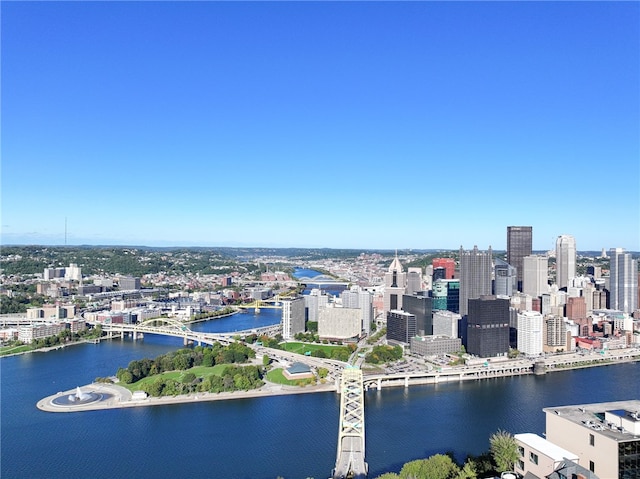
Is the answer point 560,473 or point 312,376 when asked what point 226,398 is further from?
point 560,473

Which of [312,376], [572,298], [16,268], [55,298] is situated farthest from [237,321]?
[16,268]

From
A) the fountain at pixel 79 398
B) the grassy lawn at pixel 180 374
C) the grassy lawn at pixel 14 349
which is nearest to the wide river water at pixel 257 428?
the fountain at pixel 79 398

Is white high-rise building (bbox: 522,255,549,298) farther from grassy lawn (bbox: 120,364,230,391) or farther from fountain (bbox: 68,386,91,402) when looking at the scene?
fountain (bbox: 68,386,91,402)

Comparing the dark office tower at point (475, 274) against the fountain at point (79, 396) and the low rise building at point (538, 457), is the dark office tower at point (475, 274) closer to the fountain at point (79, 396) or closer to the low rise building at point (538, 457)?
the fountain at point (79, 396)

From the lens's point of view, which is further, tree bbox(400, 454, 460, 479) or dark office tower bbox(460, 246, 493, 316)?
dark office tower bbox(460, 246, 493, 316)

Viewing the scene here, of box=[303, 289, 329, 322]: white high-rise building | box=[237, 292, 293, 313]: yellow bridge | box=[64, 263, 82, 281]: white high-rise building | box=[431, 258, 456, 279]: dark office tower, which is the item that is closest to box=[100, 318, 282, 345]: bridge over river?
box=[303, 289, 329, 322]: white high-rise building

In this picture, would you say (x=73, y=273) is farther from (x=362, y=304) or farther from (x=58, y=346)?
(x=362, y=304)
